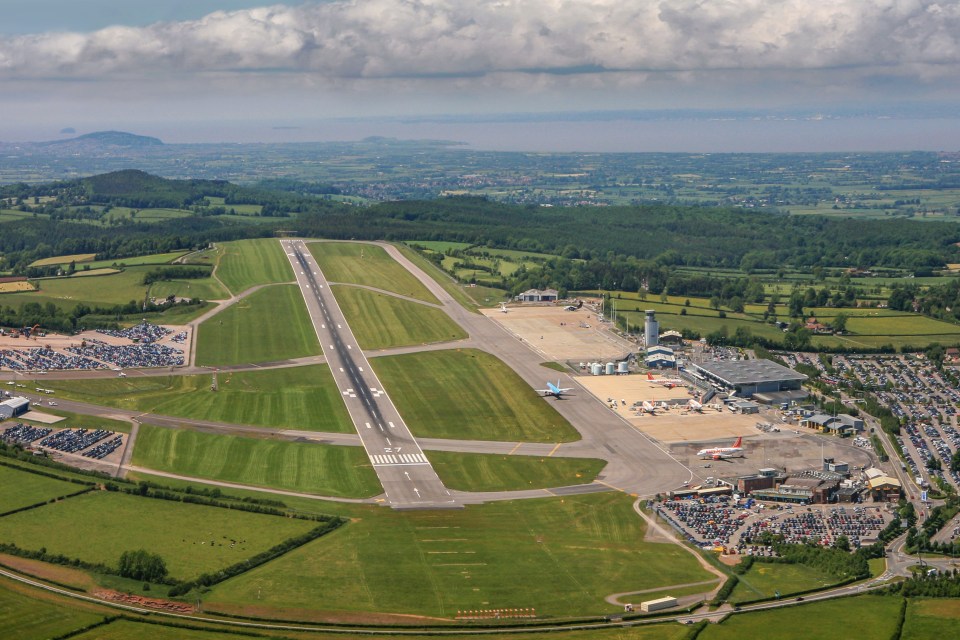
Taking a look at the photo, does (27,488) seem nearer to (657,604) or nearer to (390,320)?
(657,604)

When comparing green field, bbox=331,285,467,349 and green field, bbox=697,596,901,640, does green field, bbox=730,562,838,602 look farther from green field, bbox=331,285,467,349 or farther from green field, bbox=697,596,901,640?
green field, bbox=331,285,467,349

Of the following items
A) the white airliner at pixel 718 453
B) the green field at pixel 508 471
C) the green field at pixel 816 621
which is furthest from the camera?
the white airliner at pixel 718 453

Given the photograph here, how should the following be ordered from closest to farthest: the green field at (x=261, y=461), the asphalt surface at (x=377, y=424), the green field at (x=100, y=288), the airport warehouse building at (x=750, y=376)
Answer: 1. the asphalt surface at (x=377, y=424)
2. the green field at (x=261, y=461)
3. the airport warehouse building at (x=750, y=376)
4. the green field at (x=100, y=288)

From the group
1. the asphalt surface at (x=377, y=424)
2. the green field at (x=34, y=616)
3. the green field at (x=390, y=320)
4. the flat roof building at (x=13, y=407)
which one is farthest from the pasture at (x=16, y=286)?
the green field at (x=34, y=616)

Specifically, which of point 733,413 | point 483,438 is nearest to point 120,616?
point 483,438

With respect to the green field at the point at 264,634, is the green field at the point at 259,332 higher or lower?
higher

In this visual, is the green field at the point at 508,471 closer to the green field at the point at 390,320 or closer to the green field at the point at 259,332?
the green field at the point at 259,332
